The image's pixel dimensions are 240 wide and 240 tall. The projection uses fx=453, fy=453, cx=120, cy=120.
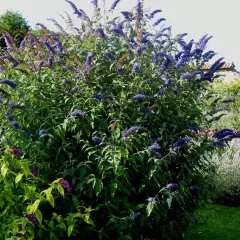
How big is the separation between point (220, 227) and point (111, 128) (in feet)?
9.26

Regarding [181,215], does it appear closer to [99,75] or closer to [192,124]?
[192,124]

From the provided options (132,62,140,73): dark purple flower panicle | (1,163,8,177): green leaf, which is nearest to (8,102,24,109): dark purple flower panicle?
(1,163,8,177): green leaf

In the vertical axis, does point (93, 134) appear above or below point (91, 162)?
above

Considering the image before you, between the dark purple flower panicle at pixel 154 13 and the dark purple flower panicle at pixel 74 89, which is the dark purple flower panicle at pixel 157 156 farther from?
the dark purple flower panicle at pixel 154 13

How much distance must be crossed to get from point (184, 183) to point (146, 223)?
50 centimetres

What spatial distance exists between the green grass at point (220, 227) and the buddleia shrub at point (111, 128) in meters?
1.01

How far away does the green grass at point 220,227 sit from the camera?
17.8 feet

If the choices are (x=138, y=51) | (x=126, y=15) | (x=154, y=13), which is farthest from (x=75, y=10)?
(x=138, y=51)

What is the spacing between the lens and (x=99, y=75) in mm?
4238

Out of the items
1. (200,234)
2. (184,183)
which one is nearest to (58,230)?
(184,183)

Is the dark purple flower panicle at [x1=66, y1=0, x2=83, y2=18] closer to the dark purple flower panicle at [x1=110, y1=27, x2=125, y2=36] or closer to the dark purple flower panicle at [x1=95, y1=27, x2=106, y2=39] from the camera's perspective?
the dark purple flower panicle at [x1=95, y1=27, x2=106, y2=39]


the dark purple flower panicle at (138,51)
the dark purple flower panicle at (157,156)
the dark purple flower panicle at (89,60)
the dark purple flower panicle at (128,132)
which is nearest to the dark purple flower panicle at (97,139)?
the dark purple flower panicle at (128,132)

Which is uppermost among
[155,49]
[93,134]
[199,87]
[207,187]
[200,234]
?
[155,49]

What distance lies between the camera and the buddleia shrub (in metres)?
3.81
